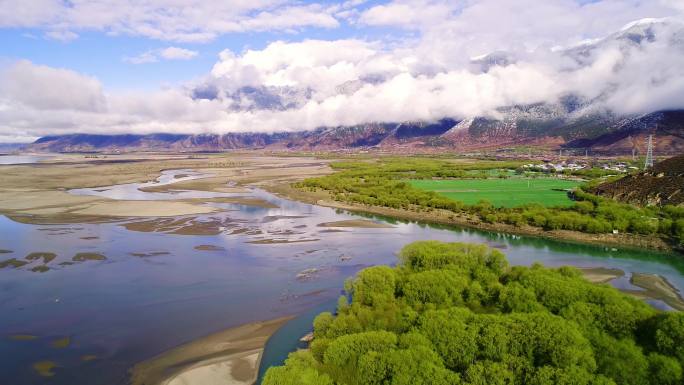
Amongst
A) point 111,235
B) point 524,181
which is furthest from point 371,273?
point 524,181

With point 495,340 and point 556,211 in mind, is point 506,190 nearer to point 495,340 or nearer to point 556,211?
point 556,211

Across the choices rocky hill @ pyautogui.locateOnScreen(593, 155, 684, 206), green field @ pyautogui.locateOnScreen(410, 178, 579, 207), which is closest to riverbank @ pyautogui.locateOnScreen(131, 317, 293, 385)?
green field @ pyautogui.locateOnScreen(410, 178, 579, 207)

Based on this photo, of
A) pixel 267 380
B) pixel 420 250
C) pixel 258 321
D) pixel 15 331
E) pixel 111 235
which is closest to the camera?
pixel 267 380

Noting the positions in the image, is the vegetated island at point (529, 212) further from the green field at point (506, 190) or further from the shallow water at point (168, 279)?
the shallow water at point (168, 279)

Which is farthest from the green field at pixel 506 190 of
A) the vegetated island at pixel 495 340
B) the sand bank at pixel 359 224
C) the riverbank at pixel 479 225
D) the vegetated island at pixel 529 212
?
the vegetated island at pixel 495 340

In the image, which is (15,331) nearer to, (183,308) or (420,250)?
(183,308)

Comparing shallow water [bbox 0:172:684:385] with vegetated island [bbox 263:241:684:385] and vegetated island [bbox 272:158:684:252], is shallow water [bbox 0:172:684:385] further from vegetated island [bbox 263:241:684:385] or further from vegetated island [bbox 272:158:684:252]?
vegetated island [bbox 263:241:684:385]
